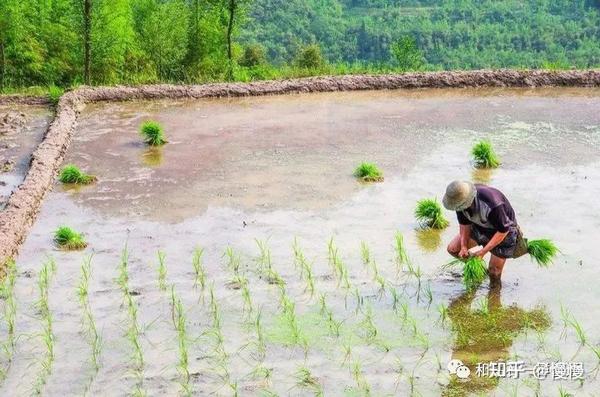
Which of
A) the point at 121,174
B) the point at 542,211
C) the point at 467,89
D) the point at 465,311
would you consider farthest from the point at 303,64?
the point at 465,311

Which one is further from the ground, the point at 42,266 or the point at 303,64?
the point at 42,266

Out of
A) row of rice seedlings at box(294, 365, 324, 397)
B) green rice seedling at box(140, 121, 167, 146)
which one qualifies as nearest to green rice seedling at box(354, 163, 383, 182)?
green rice seedling at box(140, 121, 167, 146)

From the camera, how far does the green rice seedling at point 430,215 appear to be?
310 inches

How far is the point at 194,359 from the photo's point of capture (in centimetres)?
552

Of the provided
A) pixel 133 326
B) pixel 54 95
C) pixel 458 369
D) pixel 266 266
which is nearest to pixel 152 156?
pixel 266 266

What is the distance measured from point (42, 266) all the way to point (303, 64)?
16.7m

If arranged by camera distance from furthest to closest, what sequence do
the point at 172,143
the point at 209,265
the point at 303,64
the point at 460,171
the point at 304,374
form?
the point at 303,64, the point at 172,143, the point at 460,171, the point at 209,265, the point at 304,374

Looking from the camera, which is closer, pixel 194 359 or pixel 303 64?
pixel 194 359

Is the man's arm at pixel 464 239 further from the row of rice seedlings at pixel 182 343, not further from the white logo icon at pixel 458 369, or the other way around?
the row of rice seedlings at pixel 182 343

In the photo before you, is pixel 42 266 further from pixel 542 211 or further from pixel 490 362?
pixel 542 211

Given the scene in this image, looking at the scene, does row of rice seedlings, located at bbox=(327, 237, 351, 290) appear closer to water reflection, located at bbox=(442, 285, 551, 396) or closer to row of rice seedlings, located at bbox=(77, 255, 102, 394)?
water reflection, located at bbox=(442, 285, 551, 396)

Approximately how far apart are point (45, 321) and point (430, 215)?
3726 millimetres

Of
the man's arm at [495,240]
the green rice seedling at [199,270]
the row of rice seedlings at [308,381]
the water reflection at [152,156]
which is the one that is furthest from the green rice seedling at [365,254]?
the water reflection at [152,156]

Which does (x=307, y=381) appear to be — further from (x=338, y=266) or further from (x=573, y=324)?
(x=573, y=324)
